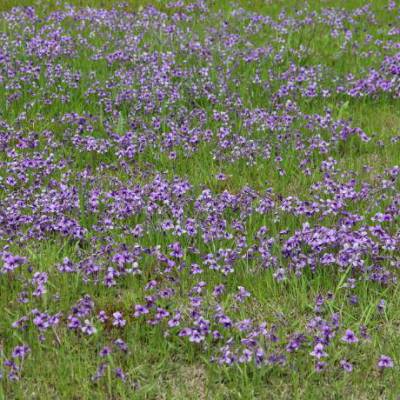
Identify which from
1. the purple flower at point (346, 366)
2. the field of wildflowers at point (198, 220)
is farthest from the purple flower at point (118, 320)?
the purple flower at point (346, 366)

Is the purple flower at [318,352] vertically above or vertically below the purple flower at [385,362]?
above

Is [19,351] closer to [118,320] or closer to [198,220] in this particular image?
[118,320]

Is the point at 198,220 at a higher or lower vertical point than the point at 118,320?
higher

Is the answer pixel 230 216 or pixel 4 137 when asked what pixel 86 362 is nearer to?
pixel 230 216

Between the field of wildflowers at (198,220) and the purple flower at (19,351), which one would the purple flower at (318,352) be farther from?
the purple flower at (19,351)

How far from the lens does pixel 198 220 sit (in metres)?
5.85

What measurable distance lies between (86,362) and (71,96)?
4.94 meters

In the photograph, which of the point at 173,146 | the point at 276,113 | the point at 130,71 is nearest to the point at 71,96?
the point at 130,71

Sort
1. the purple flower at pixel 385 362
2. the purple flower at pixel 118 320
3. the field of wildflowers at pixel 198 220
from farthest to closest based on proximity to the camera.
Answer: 1. the purple flower at pixel 118 320
2. the field of wildflowers at pixel 198 220
3. the purple flower at pixel 385 362

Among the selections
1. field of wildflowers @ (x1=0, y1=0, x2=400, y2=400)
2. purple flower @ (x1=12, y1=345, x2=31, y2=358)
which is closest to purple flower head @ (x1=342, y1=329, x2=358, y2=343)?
field of wildflowers @ (x1=0, y1=0, x2=400, y2=400)

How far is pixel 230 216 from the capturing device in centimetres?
604

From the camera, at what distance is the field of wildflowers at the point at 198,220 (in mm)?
4375

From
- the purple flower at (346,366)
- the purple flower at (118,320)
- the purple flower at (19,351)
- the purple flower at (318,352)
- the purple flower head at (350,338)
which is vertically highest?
the purple flower at (118,320)

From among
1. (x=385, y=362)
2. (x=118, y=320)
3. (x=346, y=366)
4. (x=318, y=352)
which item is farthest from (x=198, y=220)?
(x=385, y=362)
